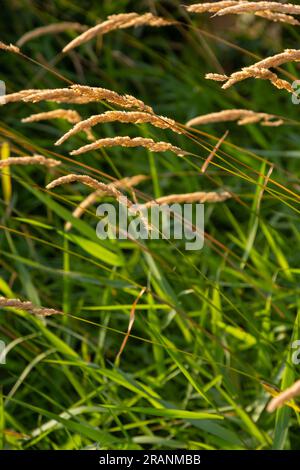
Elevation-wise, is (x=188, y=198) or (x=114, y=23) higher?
(x=114, y=23)

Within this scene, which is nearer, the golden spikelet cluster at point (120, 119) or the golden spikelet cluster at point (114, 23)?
the golden spikelet cluster at point (120, 119)

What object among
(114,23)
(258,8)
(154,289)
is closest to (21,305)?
(258,8)

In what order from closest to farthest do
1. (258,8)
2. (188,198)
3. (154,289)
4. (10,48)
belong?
(258,8) → (10,48) → (188,198) → (154,289)

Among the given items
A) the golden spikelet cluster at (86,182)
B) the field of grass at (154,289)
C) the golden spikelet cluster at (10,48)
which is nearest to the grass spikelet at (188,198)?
the field of grass at (154,289)

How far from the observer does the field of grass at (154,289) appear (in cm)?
154

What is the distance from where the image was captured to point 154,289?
1951 mm

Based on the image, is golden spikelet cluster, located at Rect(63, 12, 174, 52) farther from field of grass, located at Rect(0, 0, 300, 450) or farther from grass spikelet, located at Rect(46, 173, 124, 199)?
grass spikelet, located at Rect(46, 173, 124, 199)

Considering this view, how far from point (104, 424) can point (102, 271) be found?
1.84ft

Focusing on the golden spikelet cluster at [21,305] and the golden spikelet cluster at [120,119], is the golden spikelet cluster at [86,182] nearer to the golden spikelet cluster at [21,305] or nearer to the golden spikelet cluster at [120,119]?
the golden spikelet cluster at [120,119]

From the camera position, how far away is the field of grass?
5.06 ft

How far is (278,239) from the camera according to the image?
194cm

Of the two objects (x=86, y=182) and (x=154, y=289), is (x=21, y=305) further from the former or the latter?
(x=154, y=289)
